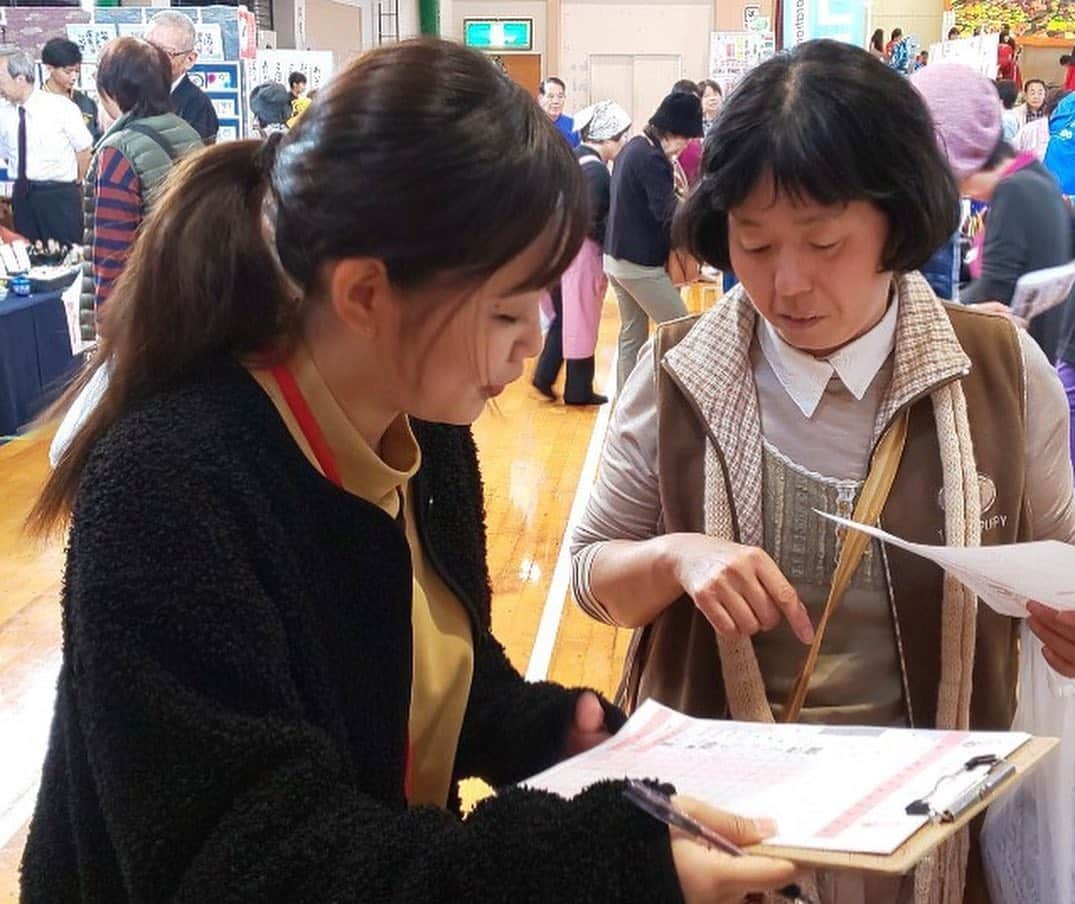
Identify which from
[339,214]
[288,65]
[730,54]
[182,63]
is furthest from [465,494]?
[730,54]

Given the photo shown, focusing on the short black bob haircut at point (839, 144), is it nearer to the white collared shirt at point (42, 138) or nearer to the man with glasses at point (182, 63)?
the man with glasses at point (182, 63)

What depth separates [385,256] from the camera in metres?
0.88

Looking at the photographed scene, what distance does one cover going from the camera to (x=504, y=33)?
67.0 ft

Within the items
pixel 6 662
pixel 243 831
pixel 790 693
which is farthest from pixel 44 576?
pixel 243 831

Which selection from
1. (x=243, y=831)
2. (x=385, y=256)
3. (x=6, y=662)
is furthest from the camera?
(x=6, y=662)

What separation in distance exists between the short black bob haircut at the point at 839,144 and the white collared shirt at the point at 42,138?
22.5ft

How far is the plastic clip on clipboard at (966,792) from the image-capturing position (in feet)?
2.70

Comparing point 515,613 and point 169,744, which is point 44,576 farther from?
Answer: point 169,744

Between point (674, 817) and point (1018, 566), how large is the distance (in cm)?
44

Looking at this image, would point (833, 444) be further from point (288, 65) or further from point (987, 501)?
point (288, 65)

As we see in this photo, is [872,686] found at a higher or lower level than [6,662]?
higher

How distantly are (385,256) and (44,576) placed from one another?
11.5 ft

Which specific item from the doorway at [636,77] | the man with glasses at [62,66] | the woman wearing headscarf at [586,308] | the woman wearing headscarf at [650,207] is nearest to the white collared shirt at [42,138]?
the man with glasses at [62,66]

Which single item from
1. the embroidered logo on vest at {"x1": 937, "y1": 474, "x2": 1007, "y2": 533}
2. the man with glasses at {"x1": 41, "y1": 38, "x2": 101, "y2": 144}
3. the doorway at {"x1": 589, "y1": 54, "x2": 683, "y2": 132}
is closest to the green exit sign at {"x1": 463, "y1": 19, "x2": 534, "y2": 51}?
the doorway at {"x1": 589, "y1": 54, "x2": 683, "y2": 132}
